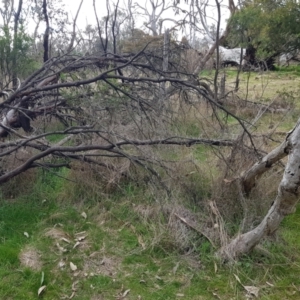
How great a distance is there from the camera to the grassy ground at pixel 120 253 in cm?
317

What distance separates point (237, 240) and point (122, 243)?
1132 millimetres

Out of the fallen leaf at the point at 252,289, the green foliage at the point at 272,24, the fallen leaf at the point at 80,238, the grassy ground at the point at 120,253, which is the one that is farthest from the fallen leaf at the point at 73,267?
the green foliage at the point at 272,24

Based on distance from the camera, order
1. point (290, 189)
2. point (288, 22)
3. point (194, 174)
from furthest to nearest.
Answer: point (288, 22) → point (194, 174) → point (290, 189)

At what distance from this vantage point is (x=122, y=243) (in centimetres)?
386

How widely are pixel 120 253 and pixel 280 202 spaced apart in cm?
154

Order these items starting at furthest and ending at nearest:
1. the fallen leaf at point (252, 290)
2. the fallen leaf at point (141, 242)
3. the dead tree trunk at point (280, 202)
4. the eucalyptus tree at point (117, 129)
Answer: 1. the fallen leaf at point (141, 242)
2. the eucalyptus tree at point (117, 129)
3. the fallen leaf at point (252, 290)
4. the dead tree trunk at point (280, 202)

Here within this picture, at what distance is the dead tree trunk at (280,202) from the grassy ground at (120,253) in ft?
0.40

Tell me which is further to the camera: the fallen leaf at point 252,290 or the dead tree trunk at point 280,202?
the fallen leaf at point 252,290

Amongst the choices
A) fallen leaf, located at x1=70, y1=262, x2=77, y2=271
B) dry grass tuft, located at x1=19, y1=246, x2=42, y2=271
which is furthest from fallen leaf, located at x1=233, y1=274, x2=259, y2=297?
dry grass tuft, located at x1=19, y1=246, x2=42, y2=271

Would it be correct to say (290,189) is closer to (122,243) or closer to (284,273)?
(284,273)

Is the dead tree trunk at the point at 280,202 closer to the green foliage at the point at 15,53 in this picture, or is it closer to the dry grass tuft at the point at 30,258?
the dry grass tuft at the point at 30,258

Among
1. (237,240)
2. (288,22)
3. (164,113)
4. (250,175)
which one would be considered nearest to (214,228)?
(237,240)

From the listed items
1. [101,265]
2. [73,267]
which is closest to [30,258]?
[73,267]

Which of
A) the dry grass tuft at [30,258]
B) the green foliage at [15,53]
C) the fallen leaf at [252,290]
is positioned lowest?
the dry grass tuft at [30,258]
